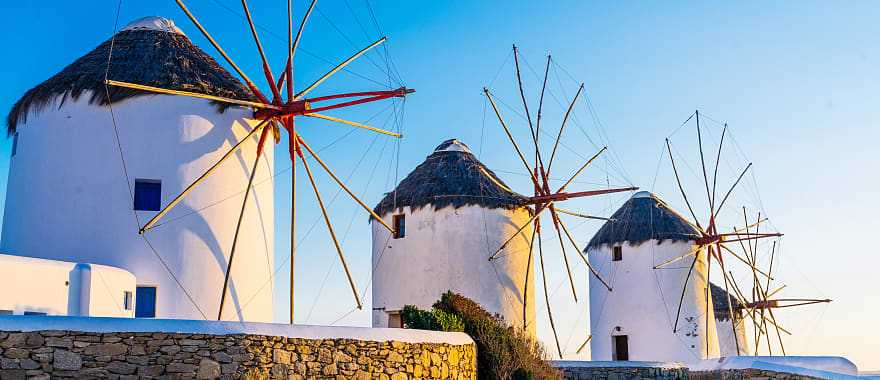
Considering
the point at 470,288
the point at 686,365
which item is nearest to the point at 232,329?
the point at 470,288

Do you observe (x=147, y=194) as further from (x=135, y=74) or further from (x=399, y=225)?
(x=399, y=225)

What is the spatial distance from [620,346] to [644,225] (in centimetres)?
392

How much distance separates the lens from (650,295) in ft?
98.8

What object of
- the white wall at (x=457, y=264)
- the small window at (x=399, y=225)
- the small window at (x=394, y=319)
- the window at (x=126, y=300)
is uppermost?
the small window at (x=399, y=225)

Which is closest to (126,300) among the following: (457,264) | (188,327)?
(188,327)

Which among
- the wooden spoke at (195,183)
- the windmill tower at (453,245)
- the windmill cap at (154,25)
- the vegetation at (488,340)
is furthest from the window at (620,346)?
the windmill cap at (154,25)

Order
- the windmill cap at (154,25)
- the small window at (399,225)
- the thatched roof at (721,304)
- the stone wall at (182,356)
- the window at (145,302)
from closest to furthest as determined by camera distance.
Answer: the stone wall at (182,356)
the window at (145,302)
the windmill cap at (154,25)
the small window at (399,225)
the thatched roof at (721,304)

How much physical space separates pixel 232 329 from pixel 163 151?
6.15m

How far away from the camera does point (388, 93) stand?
1681cm

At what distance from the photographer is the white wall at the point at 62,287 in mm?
14055

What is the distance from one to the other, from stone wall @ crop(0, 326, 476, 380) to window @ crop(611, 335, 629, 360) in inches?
712

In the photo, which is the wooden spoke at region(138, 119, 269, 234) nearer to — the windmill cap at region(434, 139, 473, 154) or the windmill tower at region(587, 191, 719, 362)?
the windmill cap at region(434, 139, 473, 154)

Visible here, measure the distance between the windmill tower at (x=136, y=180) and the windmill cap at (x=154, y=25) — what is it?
110cm

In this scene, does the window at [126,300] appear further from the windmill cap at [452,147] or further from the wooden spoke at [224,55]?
the windmill cap at [452,147]
